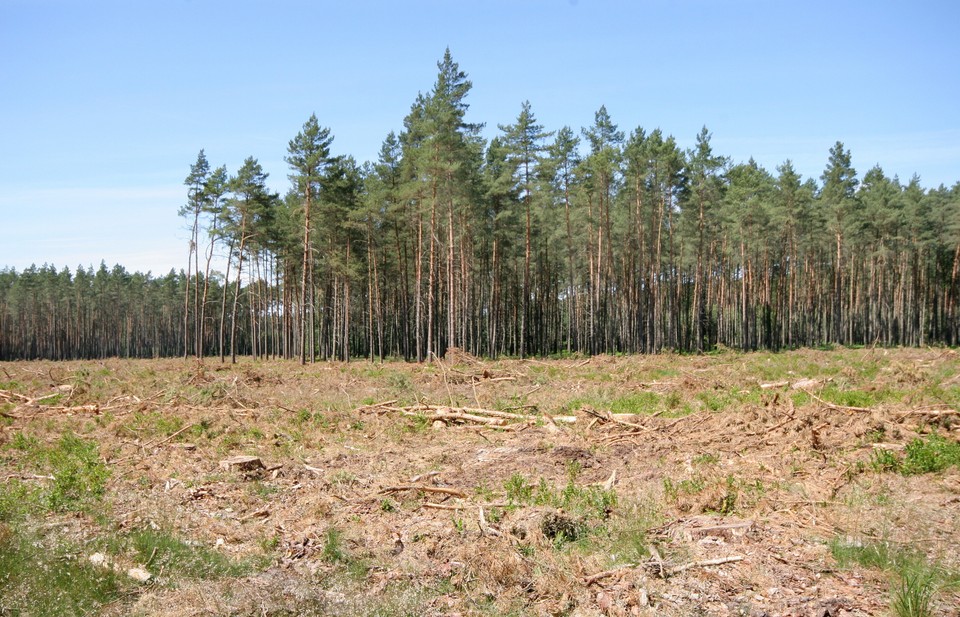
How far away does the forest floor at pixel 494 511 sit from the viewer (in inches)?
218

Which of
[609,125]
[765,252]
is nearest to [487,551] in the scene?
[609,125]

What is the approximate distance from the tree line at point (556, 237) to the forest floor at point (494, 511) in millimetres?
Result: 20546

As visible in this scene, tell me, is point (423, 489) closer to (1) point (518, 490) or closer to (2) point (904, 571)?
(1) point (518, 490)

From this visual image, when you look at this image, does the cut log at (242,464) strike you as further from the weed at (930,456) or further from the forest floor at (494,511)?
the weed at (930,456)

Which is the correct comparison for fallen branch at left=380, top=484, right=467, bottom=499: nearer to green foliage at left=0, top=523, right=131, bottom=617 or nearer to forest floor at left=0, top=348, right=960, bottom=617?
forest floor at left=0, top=348, right=960, bottom=617

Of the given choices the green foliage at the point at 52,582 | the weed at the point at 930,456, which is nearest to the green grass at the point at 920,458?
the weed at the point at 930,456

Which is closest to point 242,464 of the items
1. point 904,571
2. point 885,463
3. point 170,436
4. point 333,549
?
point 170,436

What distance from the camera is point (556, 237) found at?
148 feet

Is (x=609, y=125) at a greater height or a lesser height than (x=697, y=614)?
greater

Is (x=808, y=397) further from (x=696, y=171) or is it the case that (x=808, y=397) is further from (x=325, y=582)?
(x=696, y=171)

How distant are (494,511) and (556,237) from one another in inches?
1530

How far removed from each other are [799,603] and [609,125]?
42.0m

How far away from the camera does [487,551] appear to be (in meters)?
6.25

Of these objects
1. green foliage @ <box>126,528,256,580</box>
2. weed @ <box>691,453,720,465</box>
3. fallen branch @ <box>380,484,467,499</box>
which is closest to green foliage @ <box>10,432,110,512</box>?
green foliage @ <box>126,528,256,580</box>
